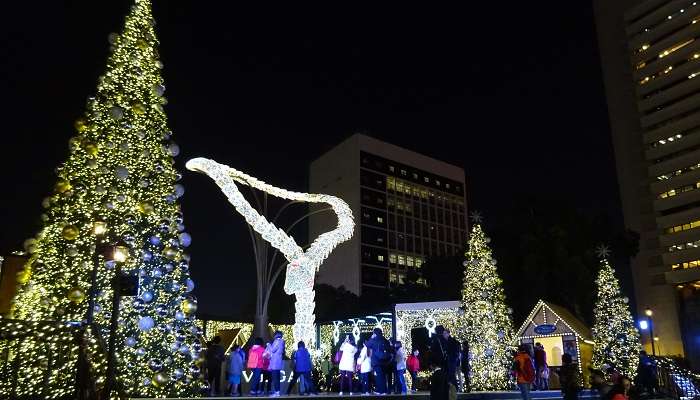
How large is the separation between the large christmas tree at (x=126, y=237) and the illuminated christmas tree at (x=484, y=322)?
12287 mm

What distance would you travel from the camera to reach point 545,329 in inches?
1013

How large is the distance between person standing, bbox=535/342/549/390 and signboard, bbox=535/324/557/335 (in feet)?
12.1

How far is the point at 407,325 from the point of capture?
2780 cm

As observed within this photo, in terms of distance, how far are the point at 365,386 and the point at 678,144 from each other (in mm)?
58806

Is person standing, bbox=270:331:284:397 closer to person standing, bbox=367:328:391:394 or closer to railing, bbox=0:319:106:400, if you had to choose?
person standing, bbox=367:328:391:394

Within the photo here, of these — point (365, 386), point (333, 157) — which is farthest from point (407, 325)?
point (333, 157)

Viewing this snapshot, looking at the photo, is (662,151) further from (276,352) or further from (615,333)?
(276,352)

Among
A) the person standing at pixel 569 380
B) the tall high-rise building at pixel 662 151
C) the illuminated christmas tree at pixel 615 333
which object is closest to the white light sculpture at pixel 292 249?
the illuminated christmas tree at pixel 615 333

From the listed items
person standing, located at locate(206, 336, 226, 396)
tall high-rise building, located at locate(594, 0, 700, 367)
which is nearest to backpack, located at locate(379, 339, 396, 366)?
person standing, located at locate(206, 336, 226, 396)

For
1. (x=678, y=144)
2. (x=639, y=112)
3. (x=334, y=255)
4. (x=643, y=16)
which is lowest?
(x=334, y=255)

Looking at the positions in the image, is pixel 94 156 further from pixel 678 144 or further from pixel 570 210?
pixel 678 144

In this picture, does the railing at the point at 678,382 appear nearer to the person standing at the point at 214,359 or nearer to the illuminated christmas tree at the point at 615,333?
the illuminated christmas tree at the point at 615,333

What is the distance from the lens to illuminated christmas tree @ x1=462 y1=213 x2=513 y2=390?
73.0 ft

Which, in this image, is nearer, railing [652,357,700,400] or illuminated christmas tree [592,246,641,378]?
railing [652,357,700,400]
